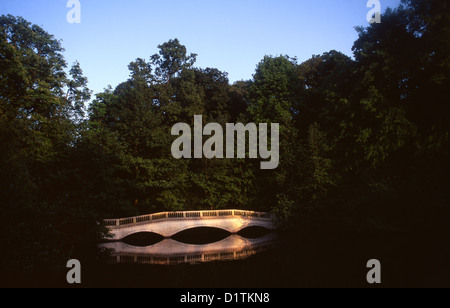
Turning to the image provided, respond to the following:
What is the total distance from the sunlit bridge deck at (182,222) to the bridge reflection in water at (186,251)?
3.51 feet

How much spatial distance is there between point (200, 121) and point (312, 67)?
1594 centimetres

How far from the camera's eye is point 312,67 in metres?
37.1

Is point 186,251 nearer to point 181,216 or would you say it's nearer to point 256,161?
point 181,216

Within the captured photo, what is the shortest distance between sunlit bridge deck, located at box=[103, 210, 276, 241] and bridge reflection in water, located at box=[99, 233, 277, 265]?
107cm

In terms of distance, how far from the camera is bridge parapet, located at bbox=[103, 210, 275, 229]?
2453 centimetres

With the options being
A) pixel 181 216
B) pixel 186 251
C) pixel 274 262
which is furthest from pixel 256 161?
pixel 274 262

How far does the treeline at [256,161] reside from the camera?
57.9 feet

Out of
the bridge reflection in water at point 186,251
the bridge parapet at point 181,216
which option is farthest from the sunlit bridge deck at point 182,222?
the bridge reflection in water at point 186,251

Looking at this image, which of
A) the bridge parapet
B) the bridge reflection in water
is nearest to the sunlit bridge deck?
the bridge parapet

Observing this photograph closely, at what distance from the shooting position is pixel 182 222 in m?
26.7

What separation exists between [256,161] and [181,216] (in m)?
9.88
